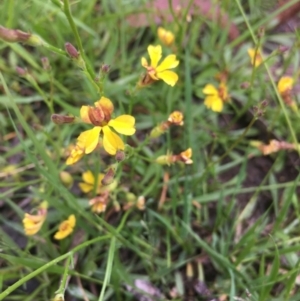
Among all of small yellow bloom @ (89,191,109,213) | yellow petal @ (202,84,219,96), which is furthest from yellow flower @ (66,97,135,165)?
yellow petal @ (202,84,219,96)

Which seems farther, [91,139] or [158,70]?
[158,70]

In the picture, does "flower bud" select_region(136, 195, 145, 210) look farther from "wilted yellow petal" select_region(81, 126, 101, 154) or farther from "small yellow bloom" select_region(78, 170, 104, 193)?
"wilted yellow petal" select_region(81, 126, 101, 154)

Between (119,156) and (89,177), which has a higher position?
(119,156)

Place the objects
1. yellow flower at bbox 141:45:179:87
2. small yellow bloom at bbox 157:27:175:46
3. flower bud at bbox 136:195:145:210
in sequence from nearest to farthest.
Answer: yellow flower at bbox 141:45:179:87, flower bud at bbox 136:195:145:210, small yellow bloom at bbox 157:27:175:46

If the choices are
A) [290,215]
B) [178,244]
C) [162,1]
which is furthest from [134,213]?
[162,1]

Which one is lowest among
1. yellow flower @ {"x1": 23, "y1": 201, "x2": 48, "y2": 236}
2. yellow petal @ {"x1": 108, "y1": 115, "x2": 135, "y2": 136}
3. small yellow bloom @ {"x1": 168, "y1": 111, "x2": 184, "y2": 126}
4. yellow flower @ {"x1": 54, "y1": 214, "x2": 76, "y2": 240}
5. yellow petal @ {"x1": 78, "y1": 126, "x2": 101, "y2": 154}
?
yellow flower @ {"x1": 54, "y1": 214, "x2": 76, "y2": 240}

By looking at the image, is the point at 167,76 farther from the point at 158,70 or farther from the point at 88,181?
the point at 88,181

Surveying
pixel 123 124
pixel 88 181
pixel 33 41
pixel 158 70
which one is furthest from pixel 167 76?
pixel 88 181

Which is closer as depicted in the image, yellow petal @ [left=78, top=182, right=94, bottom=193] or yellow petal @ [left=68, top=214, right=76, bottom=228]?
yellow petal @ [left=68, top=214, right=76, bottom=228]
